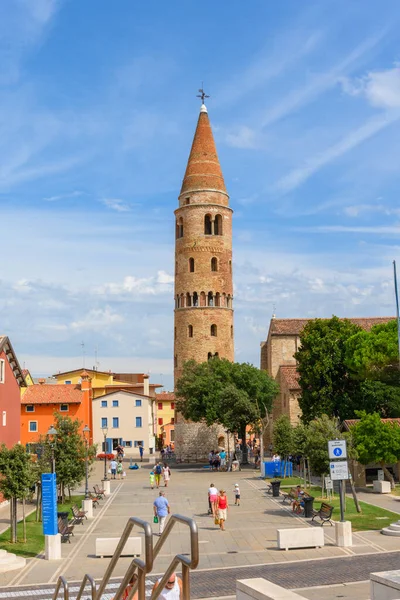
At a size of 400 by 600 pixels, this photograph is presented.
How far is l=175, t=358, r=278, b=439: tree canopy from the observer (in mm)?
56688

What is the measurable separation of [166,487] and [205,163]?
143 ft

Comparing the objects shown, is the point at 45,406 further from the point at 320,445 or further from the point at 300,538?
the point at 300,538

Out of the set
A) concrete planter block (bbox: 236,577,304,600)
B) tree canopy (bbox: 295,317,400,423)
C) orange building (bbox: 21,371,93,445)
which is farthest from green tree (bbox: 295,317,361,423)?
concrete planter block (bbox: 236,577,304,600)

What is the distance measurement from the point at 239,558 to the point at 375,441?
1700cm

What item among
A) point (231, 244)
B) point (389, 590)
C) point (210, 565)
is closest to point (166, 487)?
point (210, 565)

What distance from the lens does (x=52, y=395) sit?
2894 inches

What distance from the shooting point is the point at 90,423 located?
76812 mm

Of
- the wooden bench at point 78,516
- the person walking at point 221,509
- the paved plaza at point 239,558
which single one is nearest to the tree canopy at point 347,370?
the paved plaza at point 239,558

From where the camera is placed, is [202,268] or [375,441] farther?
[202,268]

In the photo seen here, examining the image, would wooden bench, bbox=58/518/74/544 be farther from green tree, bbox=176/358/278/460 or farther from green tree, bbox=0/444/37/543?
green tree, bbox=176/358/278/460

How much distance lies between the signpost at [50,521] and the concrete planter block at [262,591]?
1134 centimetres

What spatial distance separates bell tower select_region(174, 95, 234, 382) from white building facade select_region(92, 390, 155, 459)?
774cm

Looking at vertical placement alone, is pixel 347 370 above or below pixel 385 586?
above

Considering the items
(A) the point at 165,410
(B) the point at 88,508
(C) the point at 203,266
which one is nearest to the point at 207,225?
(C) the point at 203,266
